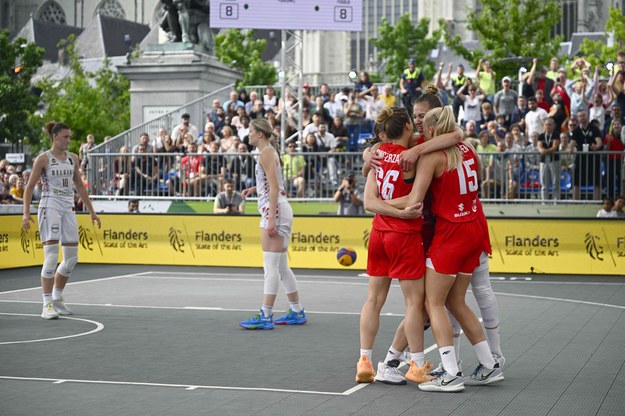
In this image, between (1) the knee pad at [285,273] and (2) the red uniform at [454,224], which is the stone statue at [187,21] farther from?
(2) the red uniform at [454,224]

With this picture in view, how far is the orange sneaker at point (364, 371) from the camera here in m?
9.28

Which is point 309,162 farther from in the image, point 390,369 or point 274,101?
point 390,369

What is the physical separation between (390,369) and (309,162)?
16955mm

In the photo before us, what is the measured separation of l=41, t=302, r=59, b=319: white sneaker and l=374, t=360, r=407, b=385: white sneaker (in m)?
5.66

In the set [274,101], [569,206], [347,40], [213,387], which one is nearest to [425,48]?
[347,40]

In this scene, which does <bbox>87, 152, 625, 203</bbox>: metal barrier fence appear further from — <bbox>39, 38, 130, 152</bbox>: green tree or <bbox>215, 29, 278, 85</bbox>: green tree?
<bbox>215, 29, 278, 85</bbox>: green tree

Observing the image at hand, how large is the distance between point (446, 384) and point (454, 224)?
47.4 inches

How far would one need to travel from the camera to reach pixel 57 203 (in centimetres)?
1400

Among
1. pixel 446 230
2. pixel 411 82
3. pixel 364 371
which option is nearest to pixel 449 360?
pixel 364 371

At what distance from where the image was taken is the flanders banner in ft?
69.4

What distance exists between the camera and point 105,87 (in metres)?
79.6

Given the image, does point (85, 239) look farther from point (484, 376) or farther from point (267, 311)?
point (484, 376)

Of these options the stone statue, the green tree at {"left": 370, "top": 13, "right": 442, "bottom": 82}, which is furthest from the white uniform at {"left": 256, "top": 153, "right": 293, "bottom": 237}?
the green tree at {"left": 370, "top": 13, "right": 442, "bottom": 82}

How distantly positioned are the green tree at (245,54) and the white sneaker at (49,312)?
64.3 m
